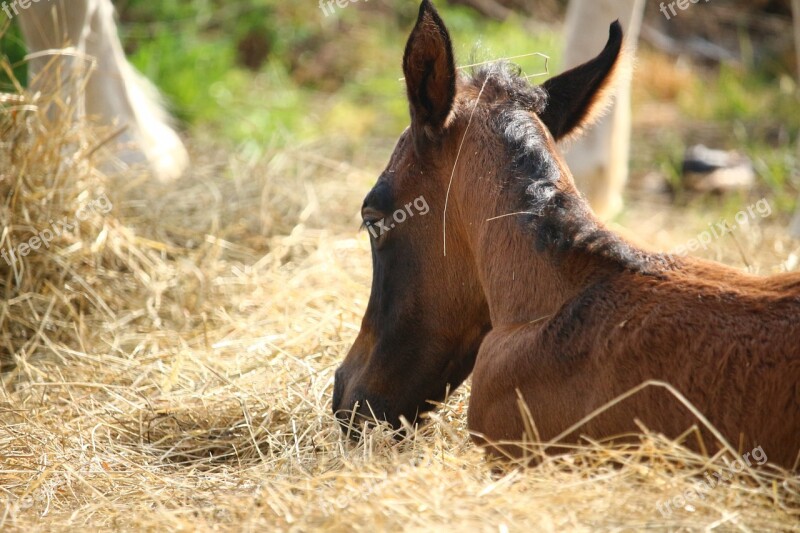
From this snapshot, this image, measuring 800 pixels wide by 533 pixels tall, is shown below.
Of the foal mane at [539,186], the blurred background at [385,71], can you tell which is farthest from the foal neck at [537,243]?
the blurred background at [385,71]

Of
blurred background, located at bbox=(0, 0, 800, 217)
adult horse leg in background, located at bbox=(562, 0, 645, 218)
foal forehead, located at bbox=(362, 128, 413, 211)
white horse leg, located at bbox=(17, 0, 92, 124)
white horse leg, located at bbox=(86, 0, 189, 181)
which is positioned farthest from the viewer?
blurred background, located at bbox=(0, 0, 800, 217)

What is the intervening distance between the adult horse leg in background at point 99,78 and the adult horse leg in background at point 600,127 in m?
2.42

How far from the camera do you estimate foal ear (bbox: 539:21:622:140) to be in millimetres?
2566

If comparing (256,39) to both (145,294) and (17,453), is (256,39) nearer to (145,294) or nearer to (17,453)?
(145,294)

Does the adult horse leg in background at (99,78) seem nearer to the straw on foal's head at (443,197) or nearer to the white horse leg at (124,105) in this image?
the white horse leg at (124,105)

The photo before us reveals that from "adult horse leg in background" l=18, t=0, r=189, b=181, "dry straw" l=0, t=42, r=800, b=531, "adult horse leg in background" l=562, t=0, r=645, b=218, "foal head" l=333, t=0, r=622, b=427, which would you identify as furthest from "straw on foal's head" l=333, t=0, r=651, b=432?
"adult horse leg in background" l=562, t=0, r=645, b=218

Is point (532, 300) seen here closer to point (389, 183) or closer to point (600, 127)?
point (389, 183)

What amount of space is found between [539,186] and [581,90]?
441 mm

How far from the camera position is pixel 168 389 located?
3.33 m

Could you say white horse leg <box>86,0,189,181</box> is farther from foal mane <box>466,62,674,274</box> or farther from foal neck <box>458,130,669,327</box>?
foal neck <box>458,130,669,327</box>

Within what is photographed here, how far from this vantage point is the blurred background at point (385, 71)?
710 cm

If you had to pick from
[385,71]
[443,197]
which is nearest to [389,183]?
[443,197]

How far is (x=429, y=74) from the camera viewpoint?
2379 millimetres

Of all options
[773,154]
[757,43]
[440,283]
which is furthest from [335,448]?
[757,43]
